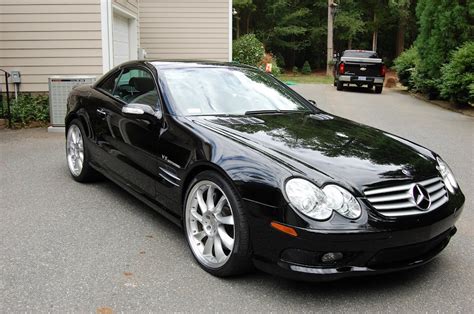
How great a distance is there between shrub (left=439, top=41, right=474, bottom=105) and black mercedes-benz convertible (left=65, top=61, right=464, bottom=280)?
1026 cm

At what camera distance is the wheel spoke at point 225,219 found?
3293 mm

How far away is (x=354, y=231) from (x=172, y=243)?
1.68 meters

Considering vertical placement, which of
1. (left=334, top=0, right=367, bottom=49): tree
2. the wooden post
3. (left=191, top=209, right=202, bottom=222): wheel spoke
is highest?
(left=334, top=0, right=367, bottom=49): tree

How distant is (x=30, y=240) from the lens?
4.04 metres

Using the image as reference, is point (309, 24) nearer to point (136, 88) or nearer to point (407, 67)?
point (407, 67)

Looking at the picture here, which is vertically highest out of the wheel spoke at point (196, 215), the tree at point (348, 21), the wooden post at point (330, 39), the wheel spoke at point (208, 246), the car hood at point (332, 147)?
the tree at point (348, 21)

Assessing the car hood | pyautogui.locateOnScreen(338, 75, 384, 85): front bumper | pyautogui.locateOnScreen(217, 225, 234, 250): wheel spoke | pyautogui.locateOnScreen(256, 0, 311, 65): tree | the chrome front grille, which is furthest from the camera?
pyautogui.locateOnScreen(256, 0, 311, 65): tree

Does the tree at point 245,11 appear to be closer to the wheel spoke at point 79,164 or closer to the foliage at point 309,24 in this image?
the foliage at point 309,24

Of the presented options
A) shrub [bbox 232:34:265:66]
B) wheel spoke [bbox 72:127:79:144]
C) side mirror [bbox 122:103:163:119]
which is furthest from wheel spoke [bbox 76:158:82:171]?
shrub [bbox 232:34:265:66]

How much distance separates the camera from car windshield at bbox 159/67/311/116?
14.0 ft

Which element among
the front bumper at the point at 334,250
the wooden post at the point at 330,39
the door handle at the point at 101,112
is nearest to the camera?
the front bumper at the point at 334,250

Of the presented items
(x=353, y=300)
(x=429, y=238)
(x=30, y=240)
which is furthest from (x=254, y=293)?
(x=30, y=240)

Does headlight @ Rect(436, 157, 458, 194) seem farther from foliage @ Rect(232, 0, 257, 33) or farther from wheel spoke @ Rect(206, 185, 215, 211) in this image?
foliage @ Rect(232, 0, 257, 33)

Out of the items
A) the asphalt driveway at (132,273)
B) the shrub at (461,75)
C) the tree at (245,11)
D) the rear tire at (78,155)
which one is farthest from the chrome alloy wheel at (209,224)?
the tree at (245,11)
